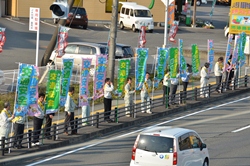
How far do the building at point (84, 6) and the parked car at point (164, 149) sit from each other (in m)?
33.4

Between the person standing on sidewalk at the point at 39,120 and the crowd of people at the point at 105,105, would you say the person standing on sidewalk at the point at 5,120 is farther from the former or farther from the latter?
the person standing on sidewalk at the point at 39,120

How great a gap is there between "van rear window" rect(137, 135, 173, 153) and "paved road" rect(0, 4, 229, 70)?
17964mm

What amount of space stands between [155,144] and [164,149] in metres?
0.26

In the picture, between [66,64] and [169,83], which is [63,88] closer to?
[66,64]

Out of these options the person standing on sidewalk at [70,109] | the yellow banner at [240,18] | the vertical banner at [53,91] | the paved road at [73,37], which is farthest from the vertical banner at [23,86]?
the yellow banner at [240,18]

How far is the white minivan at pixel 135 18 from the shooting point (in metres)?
49.5

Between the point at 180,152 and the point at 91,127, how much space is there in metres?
7.09

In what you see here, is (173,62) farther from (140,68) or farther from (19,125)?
(19,125)

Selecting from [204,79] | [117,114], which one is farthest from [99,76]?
[204,79]

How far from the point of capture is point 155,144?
15.9m

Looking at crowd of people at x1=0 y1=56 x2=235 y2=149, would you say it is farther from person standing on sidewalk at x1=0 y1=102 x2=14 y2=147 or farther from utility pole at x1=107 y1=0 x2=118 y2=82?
utility pole at x1=107 y1=0 x2=118 y2=82

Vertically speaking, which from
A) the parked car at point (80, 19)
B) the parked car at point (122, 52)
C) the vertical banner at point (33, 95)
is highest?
the parked car at point (80, 19)

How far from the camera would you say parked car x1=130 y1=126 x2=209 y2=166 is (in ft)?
51.4

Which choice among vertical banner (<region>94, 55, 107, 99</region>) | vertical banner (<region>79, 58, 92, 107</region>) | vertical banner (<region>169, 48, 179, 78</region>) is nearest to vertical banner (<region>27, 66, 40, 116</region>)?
vertical banner (<region>79, 58, 92, 107</region>)
